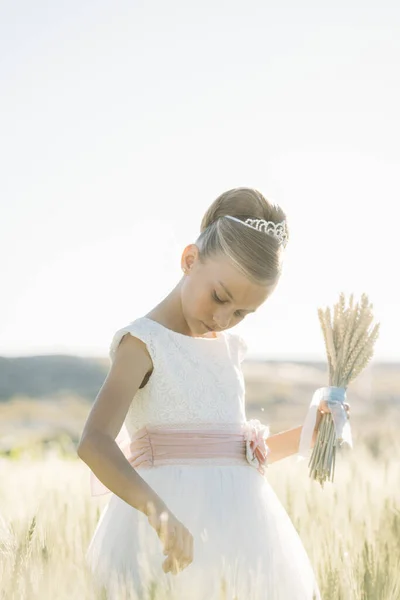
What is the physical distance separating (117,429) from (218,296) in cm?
51

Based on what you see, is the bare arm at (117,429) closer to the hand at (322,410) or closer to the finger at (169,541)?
the finger at (169,541)

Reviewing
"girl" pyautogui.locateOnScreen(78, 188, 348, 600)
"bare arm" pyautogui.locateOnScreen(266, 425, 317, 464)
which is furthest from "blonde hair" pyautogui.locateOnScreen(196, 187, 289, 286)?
"bare arm" pyautogui.locateOnScreen(266, 425, 317, 464)

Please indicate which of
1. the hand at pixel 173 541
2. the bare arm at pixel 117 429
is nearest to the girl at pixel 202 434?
the bare arm at pixel 117 429

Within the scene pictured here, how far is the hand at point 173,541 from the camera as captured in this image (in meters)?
2.15

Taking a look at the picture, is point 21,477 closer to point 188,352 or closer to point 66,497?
point 66,497

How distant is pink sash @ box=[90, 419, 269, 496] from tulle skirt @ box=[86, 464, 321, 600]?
0.11 feet

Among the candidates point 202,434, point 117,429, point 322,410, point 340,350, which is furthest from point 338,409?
point 117,429

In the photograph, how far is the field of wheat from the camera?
235cm

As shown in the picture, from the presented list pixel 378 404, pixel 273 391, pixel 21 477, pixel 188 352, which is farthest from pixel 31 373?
pixel 188 352

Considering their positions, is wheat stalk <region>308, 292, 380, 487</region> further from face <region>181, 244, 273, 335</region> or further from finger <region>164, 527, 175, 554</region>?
finger <region>164, 527, 175, 554</region>

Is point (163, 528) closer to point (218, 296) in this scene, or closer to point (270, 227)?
point (218, 296)

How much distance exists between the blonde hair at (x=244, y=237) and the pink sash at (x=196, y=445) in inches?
17.4

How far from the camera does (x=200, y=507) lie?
8.45 feet

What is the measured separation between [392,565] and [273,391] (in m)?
8.69
